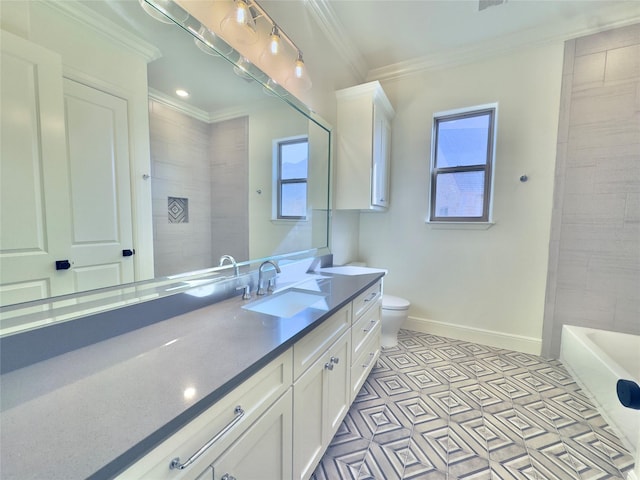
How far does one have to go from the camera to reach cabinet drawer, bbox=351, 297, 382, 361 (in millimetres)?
1545

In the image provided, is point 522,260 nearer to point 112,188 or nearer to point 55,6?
point 112,188

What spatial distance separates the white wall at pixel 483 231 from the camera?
228 centimetres

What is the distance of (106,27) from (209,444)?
1295mm

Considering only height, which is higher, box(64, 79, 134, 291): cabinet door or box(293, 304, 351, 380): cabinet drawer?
box(64, 79, 134, 291): cabinet door

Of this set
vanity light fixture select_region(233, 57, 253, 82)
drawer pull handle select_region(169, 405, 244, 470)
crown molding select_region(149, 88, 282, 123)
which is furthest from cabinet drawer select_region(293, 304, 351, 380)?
vanity light fixture select_region(233, 57, 253, 82)

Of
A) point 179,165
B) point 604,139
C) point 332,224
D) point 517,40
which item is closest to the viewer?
point 179,165

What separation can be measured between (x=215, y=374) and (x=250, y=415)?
0.19 m

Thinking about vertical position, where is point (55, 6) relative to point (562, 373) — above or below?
above

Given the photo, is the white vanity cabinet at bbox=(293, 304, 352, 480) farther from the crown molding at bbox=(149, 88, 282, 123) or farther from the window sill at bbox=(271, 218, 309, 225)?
the crown molding at bbox=(149, 88, 282, 123)

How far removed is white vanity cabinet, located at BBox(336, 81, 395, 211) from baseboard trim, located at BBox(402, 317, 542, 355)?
1376 millimetres

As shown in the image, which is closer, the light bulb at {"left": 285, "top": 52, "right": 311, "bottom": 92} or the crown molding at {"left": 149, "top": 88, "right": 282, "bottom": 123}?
the crown molding at {"left": 149, "top": 88, "right": 282, "bottom": 123}

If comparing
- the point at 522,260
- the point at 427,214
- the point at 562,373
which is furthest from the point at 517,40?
the point at 562,373

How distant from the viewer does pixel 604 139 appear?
2.08m

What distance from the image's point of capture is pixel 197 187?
128 centimetres
